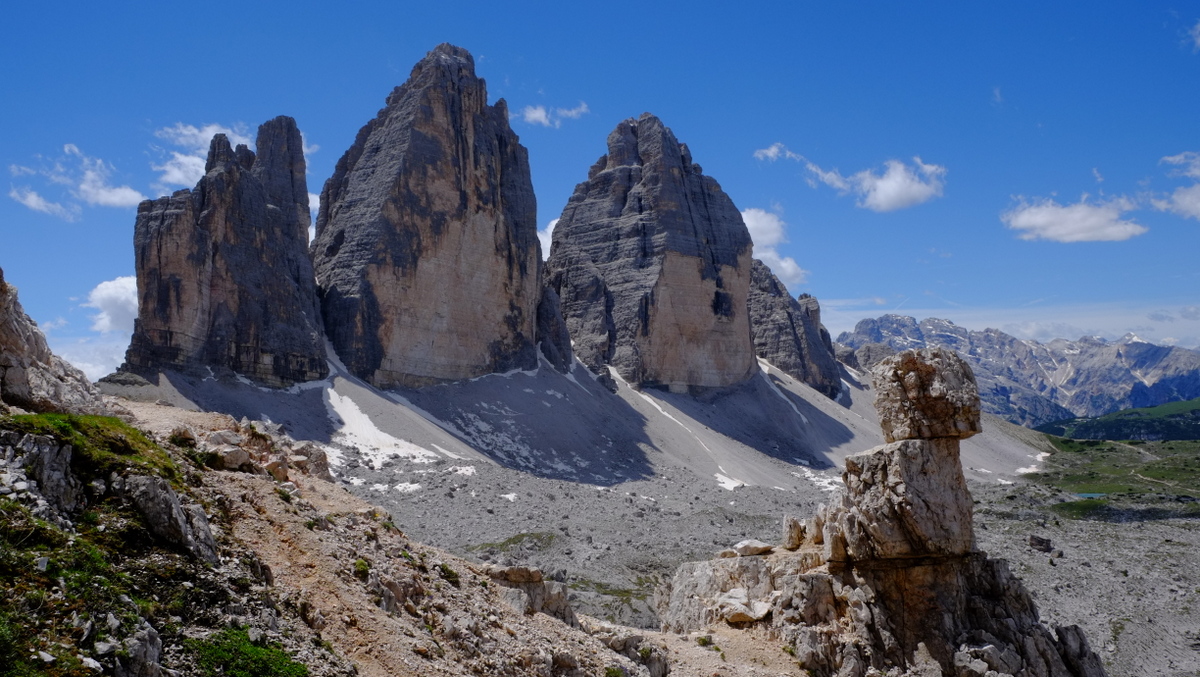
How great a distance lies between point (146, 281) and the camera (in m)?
64.2

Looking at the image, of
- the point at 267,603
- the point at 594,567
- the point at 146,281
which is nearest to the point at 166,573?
the point at 267,603

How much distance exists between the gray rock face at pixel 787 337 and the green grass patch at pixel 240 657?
12067 centimetres

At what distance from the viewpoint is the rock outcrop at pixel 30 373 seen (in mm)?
13922

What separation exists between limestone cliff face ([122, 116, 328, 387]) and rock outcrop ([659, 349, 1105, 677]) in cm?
5416

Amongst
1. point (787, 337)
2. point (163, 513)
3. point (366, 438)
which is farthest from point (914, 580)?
point (787, 337)

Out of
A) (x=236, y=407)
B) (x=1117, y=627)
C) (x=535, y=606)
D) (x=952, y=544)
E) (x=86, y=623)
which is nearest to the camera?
(x=86, y=623)

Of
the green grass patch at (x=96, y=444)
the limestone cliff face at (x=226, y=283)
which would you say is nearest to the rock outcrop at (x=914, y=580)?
the green grass patch at (x=96, y=444)

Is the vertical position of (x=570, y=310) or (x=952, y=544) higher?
(x=570, y=310)

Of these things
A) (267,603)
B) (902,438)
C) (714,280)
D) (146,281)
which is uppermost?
(714,280)

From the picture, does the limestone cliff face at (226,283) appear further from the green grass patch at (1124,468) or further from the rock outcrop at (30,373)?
the green grass patch at (1124,468)

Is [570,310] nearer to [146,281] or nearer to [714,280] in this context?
[714,280]

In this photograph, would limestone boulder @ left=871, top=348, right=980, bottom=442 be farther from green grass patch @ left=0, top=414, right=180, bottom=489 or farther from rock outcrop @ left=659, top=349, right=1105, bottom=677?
green grass patch @ left=0, top=414, right=180, bottom=489

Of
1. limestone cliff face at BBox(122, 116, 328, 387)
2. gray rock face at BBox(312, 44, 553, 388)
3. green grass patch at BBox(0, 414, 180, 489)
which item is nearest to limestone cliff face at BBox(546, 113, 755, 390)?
gray rock face at BBox(312, 44, 553, 388)

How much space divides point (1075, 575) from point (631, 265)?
70384 mm
